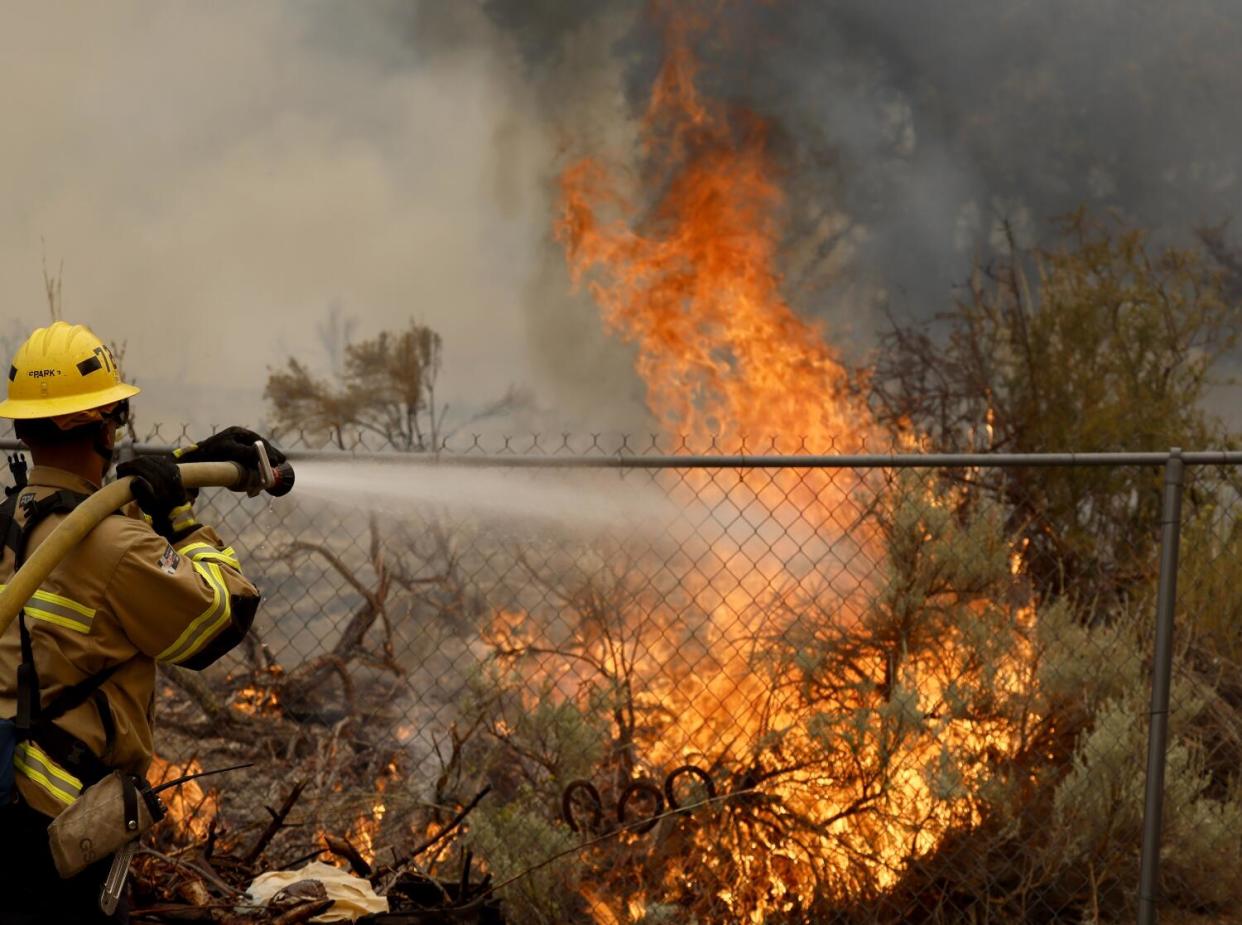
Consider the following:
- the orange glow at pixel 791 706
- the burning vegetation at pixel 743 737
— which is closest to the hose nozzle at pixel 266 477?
the burning vegetation at pixel 743 737

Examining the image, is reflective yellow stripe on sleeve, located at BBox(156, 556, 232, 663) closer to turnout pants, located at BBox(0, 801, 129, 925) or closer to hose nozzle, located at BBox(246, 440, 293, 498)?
hose nozzle, located at BBox(246, 440, 293, 498)

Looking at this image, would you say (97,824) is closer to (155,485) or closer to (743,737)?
(155,485)

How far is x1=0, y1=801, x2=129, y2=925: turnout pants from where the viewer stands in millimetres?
2248

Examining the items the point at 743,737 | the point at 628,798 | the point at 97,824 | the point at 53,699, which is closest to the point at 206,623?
the point at 53,699

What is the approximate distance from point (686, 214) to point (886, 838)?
23.0 ft

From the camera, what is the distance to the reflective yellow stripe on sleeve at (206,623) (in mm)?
2275

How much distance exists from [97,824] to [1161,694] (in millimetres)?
3110

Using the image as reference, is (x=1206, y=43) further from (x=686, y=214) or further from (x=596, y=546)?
(x=596, y=546)

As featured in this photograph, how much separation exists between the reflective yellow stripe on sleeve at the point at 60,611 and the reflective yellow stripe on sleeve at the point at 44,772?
0.80 feet

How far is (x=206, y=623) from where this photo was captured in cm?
229

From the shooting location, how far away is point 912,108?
18.0m

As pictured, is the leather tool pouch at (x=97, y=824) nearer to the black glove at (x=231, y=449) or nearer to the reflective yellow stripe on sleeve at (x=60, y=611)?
the reflective yellow stripe on sleeve at (x=60, y=611)

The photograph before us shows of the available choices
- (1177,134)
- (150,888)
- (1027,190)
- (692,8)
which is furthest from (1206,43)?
(150,888)

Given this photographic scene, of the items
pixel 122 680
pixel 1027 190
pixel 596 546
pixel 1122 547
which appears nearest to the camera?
pixel 122 680
